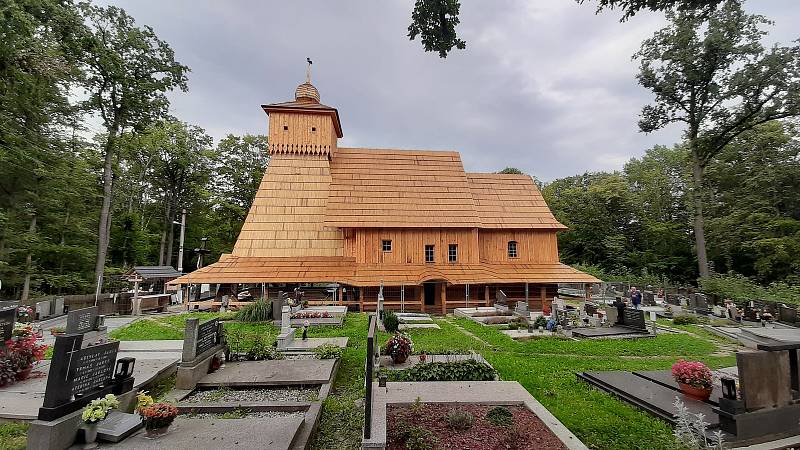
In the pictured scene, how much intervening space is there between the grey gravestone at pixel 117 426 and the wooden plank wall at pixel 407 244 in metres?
16.1

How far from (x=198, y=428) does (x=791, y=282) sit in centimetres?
3545

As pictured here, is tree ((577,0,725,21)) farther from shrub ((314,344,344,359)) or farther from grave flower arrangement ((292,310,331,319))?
grave flower arrangement ((292,310,331,319))

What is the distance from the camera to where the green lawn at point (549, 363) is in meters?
5.76

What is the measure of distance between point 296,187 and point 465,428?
20965 millimetres

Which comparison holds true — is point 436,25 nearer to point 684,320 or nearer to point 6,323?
point 6,323

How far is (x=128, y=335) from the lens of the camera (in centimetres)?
1337

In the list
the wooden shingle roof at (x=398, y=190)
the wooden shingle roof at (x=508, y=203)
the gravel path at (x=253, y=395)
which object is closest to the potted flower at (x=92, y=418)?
the gravel path at (x=253, y=395)

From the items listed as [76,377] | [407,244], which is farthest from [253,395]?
[407,244]

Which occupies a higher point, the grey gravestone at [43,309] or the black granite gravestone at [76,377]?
the black granite gravestone at [76,377]

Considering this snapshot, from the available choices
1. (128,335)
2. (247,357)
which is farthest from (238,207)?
(247,357)

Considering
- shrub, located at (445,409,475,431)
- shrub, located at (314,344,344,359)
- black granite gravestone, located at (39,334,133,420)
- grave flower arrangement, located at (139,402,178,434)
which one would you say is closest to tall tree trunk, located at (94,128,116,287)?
shrub, located at (314,344,344,359)

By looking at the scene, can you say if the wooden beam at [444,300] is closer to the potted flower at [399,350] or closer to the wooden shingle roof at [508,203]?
the wooden shingle roof at [508,203]

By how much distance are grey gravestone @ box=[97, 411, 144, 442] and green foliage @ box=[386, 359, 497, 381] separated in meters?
4.84

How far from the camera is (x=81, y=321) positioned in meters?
11.2
